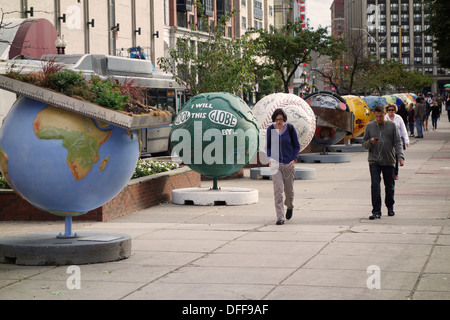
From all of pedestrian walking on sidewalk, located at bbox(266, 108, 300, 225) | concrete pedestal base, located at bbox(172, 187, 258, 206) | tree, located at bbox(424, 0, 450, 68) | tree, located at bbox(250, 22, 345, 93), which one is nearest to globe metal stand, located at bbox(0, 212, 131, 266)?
pedestrian walking on sidewalk, located at bbox(266, 108, 300, 225)

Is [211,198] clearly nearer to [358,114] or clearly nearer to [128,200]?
[128,200]

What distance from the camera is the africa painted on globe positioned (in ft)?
29.6

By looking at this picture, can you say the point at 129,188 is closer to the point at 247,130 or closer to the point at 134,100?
the point at 247,130

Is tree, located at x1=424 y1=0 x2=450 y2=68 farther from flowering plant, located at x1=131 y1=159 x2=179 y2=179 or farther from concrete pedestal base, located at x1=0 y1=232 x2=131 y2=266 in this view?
concrete pedestal base, located at x1=0 y1=232 x2=131 y2=266

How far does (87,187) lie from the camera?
364 inches

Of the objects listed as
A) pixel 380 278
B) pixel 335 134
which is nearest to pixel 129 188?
pixel 380 278

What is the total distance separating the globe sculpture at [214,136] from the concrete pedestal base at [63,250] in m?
5.81

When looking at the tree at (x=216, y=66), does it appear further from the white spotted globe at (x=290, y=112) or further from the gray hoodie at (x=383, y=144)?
the gray hoodie at (x=383, y=144)

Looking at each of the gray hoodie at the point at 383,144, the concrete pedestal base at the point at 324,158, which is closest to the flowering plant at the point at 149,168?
the gray hoodie at the point at 383,144

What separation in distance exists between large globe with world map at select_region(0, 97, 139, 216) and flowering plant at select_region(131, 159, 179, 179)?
597 cm

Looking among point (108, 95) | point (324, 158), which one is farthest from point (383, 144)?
point (324, 158)

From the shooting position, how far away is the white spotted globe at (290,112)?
1978 centimetres

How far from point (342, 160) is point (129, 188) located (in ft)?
44.3
